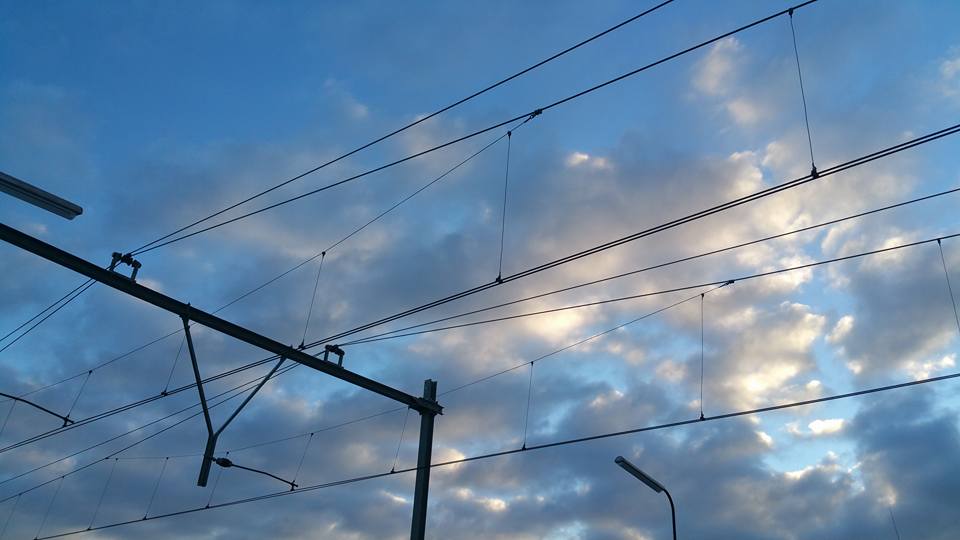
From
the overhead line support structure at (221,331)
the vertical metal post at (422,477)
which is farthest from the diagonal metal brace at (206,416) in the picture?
the vertical metal post at (422,477)

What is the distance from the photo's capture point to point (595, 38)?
1373 centimetres

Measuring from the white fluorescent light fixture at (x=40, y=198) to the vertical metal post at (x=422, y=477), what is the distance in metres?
12.4

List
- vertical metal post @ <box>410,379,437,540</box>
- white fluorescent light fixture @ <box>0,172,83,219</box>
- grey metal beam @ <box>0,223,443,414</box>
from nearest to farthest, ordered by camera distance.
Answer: white fluorescent light fixture @ <box>0,172,83,219</box>
grey metal beam @ <box>0,223,443,414</box>
vertical metal post @ <box>410,379,437,540</box>

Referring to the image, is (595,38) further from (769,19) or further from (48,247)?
(48,247)

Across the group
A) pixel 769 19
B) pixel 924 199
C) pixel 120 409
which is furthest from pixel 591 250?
pixel 120 409

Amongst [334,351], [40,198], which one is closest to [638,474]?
[334,351]

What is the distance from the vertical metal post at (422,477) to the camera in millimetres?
20731

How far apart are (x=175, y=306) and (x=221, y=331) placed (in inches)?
50.0

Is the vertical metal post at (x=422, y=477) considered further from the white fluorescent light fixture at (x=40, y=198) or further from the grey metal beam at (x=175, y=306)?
the white fluorescent light fixture at (x=40, y=198)

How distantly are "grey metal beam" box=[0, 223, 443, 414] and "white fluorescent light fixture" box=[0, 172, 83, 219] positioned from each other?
7.97 feet

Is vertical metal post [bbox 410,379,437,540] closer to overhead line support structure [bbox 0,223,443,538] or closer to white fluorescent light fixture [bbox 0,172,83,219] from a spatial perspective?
overhead line support structure [bbox 0,223,443,538]

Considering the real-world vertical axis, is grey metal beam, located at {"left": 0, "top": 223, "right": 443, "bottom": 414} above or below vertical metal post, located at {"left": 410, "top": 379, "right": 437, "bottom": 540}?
above

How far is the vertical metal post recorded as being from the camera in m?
20.7

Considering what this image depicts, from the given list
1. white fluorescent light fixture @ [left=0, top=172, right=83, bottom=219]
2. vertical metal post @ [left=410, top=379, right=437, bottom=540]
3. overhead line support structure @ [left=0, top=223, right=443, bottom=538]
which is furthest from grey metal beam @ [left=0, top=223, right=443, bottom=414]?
white fluorescent light fixture @ [left=0, top=172, right=83, bottom=219]
